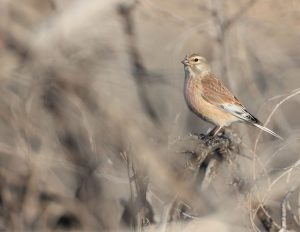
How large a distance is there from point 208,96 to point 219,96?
102mm

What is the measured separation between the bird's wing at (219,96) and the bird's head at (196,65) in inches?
2.7

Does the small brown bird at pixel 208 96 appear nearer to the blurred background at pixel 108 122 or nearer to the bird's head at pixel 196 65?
the bird's head at pixel 196 65

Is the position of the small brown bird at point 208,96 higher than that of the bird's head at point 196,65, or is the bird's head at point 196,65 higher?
the bird's head at point 196,65

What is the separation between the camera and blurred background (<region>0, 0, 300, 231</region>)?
3.62 metres

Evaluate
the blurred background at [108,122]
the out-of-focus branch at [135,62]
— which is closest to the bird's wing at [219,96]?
the blurred background at [108,122]

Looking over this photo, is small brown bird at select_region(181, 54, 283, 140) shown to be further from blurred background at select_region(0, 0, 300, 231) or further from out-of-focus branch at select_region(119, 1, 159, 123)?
out-of-focus branch at select_region(119, 1, 159, 123)

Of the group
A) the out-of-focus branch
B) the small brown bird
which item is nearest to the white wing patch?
the small brown bird

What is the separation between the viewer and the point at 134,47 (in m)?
6.51

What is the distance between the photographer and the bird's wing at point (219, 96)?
669cm

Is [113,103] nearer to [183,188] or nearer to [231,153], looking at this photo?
[183,188]

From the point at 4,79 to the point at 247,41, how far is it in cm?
400

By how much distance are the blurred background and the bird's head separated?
0.36ft

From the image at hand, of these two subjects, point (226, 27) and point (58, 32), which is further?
point (226, 27)

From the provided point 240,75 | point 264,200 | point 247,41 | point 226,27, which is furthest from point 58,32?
point 247,41
